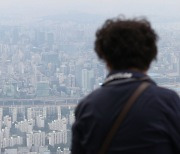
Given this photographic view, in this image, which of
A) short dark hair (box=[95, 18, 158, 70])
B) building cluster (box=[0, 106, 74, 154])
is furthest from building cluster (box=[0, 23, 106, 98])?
short dark hair (box=[95, 18, 158, 70])

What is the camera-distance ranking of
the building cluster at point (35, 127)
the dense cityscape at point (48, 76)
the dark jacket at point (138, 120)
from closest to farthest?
the dark jacket at point (138, 120) → the building cluster at point (35, 127) → the dense cityscape at point (48, 76)

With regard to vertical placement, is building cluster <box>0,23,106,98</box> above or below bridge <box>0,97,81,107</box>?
above

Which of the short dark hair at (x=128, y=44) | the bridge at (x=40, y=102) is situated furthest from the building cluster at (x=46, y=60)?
the short dark hair at (x=128, y=44)

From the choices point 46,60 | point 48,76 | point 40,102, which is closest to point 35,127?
point 40,102

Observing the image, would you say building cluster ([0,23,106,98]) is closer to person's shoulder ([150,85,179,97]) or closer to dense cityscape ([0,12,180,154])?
dense cityscape ([0,12,180,154])

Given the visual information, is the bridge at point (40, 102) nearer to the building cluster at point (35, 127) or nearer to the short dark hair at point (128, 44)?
the building cluster at point (35, 127)

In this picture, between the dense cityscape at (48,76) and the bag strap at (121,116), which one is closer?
the bag strap at (121,116)

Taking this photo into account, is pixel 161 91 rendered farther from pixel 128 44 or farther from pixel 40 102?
pixel 40 102

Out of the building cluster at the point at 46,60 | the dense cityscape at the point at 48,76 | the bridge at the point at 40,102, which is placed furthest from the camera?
the building cluster at the point at 46,60

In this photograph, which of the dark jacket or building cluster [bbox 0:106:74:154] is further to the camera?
building cluster [bbox 0:106:74:154]
